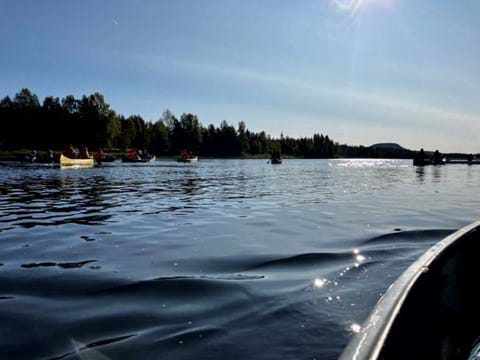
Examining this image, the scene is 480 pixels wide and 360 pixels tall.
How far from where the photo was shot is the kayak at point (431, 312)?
7.98 ft

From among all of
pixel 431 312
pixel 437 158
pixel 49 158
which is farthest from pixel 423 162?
pixel 431 312

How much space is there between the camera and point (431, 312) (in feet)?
10.9

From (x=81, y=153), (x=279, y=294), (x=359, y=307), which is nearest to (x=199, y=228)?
(x=279, y=294)

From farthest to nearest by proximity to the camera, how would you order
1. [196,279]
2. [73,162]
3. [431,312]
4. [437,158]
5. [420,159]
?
[437,158]
[420,159]
[73,162]
[196,279]
[431,312]

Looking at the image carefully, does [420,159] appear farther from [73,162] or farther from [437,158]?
[73,162]

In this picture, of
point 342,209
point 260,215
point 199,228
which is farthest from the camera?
point 342,209

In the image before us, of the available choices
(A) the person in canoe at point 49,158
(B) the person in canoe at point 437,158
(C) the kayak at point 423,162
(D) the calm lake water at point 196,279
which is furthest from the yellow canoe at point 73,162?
(B) the person in canoe at point 437,158

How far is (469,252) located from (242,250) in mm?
4677

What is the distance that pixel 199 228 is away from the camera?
36.6 ft

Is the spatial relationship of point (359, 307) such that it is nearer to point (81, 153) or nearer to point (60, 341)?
point (60, 341)

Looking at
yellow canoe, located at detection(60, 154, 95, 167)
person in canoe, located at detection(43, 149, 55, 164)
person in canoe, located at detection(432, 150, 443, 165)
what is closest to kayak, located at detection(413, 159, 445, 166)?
person in canoe, located at detection(432, 150, 443, 165)

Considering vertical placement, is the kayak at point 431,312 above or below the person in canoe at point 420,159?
below

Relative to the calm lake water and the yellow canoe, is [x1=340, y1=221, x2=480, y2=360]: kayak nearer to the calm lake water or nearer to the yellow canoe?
the calm lake water

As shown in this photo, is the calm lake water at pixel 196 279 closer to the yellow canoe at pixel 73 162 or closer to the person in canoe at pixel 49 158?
the yellow canoe at pixel 73 162
